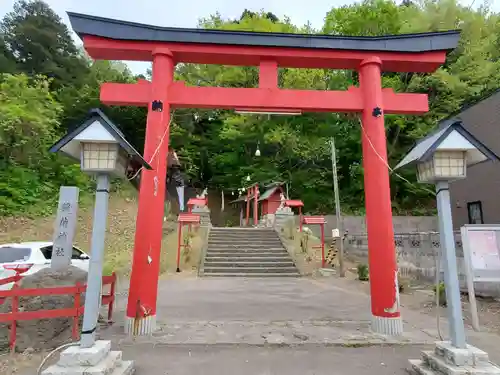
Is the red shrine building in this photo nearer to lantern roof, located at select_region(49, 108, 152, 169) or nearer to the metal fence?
the metal fence

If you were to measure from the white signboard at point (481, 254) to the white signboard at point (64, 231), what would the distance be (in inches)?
310

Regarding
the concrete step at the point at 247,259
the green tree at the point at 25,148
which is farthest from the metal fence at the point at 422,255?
the green tree at the point at 25,148

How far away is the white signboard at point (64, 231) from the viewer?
6.97 m

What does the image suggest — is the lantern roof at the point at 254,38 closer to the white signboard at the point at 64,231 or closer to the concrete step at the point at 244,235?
the white signboard at the point at 64,231

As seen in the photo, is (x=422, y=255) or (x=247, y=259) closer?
(x=422, y=255)

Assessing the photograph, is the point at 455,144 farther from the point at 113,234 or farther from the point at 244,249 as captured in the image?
the point at 113,234

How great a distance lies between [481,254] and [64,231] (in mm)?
8413

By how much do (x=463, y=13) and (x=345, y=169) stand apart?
12575mm

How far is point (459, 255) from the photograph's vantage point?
9.19m

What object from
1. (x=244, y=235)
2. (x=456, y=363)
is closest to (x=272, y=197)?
(x=244, y=235)

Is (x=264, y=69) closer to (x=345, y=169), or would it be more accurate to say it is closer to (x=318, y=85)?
(x=318, y=85)

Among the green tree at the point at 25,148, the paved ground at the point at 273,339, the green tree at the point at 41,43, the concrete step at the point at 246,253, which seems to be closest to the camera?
the paved ground at the point at 273,339

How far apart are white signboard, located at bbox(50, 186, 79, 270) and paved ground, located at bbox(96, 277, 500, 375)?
1.61 m

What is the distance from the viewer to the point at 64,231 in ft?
23.5
